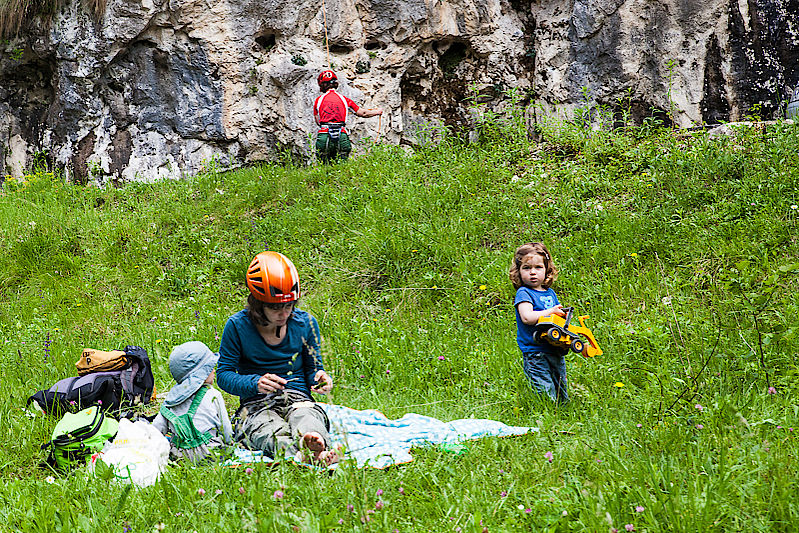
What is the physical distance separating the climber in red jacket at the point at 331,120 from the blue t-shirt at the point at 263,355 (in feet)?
21.0

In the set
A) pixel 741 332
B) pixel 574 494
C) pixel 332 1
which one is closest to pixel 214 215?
pixel 332 1

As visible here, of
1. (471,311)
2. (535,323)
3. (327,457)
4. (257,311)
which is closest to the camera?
(327,457)

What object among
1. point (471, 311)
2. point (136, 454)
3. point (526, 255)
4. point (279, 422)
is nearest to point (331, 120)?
point (471, 311)

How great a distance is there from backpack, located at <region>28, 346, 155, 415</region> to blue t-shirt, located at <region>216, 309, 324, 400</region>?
902mm

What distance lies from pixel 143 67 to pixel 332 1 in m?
3.58

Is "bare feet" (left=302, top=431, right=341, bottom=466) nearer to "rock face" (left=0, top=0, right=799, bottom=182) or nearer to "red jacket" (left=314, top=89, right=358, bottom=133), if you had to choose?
"red jacket" (left=314, top=89, right=358, bottom=133)

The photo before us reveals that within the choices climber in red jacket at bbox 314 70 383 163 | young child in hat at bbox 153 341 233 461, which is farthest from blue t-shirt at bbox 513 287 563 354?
climber in red jacket at bbox 314 70 383 163

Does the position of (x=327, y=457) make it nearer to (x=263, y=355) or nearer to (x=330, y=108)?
(x=263, y=355)

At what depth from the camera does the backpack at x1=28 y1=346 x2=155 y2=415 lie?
3938 millimetres

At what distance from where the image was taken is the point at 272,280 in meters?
3.41

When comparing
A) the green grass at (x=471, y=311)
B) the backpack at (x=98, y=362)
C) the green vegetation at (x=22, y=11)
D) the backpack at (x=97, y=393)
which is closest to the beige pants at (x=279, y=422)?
the green grass at (x=471, y=311)

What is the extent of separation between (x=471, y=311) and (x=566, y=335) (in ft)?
7.75

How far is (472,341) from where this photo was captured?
17.2 feet

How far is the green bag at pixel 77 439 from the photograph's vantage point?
3.26 meters
